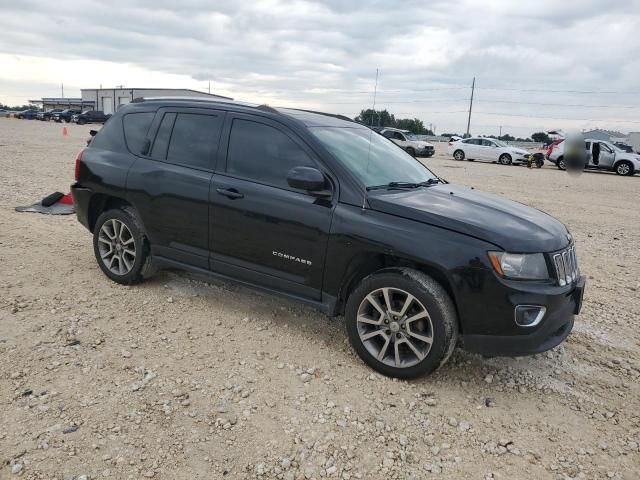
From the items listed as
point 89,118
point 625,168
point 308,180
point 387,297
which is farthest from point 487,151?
point 89,118

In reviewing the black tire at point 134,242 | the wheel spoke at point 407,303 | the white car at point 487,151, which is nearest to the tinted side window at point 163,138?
the black tire at point 134,242

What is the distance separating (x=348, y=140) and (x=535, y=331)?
2.10 m

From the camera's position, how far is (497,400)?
→ 11.4ft

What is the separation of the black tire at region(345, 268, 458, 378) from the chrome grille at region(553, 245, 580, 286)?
0.75 m

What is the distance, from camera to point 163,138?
15.6 feet

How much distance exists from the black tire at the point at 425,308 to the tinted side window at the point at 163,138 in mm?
2302

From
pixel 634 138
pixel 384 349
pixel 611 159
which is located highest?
pixel 634 138

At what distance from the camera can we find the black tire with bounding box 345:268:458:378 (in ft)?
11.1

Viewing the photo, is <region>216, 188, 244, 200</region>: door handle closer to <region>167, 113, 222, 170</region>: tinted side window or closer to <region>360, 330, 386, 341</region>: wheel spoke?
<region>167, 113, 222, 170</region>: tinted side window

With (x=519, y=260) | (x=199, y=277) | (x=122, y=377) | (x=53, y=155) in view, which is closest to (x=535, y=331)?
(x=519, y=260)

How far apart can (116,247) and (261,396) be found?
2516 mm

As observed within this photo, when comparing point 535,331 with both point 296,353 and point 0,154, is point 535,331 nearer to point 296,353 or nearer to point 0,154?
point 296,353

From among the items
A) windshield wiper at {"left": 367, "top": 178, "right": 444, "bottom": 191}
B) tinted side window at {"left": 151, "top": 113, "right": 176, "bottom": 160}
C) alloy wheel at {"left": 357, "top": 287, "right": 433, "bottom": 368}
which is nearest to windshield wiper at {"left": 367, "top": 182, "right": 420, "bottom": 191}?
windshield wiper at {"left": 367, "top": 178, "right": 444, "bottom": 191}

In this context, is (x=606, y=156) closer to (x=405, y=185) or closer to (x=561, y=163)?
(x=561, y=163)
